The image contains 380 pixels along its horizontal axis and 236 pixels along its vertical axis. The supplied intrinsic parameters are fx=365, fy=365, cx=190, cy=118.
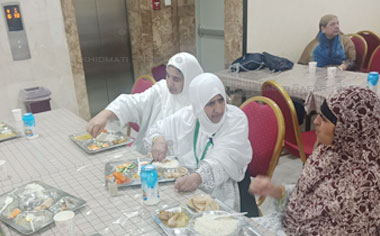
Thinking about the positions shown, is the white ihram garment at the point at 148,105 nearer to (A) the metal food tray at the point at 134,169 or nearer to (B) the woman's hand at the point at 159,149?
(B) the woman's hand at the point at 159,149

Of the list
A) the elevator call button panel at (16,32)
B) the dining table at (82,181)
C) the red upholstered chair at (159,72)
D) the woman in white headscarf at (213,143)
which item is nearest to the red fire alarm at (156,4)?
the red upholstered chair at (159,72)

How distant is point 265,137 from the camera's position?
2.07 metres

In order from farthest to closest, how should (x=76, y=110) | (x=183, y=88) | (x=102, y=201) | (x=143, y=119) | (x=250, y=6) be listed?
1. (x=250, y=6)
2. (x=76, y=110)
3. (x=143, y=119)
4. (x=183, y=88)
5. (x=102, y=201)

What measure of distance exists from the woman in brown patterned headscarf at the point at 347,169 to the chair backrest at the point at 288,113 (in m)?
0.88

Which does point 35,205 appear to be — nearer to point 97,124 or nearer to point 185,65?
point 97,124

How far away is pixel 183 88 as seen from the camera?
2.49 meters

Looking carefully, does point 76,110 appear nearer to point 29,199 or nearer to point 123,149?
point 123,149

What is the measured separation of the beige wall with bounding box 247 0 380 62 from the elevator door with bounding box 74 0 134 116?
160 centimetres

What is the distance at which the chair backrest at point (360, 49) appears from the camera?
4.55 meters

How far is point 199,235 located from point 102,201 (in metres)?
0.53

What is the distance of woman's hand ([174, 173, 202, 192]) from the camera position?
1675mm

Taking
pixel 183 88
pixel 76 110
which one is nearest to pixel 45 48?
pixel 76 110

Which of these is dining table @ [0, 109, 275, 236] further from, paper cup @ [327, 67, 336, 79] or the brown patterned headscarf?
paper cup @ [327, 67, 336, 79]

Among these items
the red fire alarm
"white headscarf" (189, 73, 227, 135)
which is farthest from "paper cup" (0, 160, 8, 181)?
the red fire alarm
